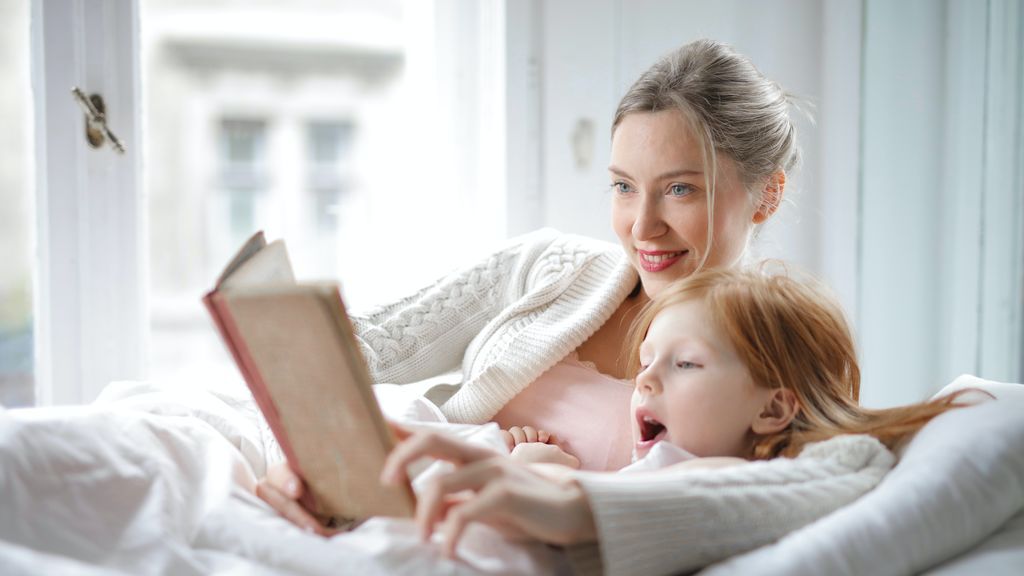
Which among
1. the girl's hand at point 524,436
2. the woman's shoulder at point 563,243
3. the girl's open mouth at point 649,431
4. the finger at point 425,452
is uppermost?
the woman's shoulder at point 563,243

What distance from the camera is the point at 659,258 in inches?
55.2

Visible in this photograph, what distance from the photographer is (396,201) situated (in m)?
2.36

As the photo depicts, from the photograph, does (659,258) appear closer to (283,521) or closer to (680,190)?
(680,190)

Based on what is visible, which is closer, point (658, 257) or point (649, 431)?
point (649, 431)

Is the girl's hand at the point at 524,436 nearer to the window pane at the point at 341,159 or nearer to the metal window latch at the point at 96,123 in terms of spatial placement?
the window pane at the point at 341,159

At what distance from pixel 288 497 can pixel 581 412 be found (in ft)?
1.88

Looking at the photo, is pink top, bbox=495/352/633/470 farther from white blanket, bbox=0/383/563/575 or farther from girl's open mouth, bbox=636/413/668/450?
white blanket, bbox=0/383/563/575

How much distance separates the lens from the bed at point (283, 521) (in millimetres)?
772

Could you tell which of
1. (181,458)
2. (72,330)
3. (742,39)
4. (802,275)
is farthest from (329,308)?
(742,39)

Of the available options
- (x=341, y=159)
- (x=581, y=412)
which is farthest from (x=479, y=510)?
(x=341, y=159)

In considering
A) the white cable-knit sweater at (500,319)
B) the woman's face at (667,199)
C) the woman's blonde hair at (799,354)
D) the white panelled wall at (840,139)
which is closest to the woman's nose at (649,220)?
the woman's face at (667,199)

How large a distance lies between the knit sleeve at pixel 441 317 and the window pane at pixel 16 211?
37.3 inches

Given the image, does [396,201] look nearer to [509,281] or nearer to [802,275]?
[509,281]

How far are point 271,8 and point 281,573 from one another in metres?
1.79
